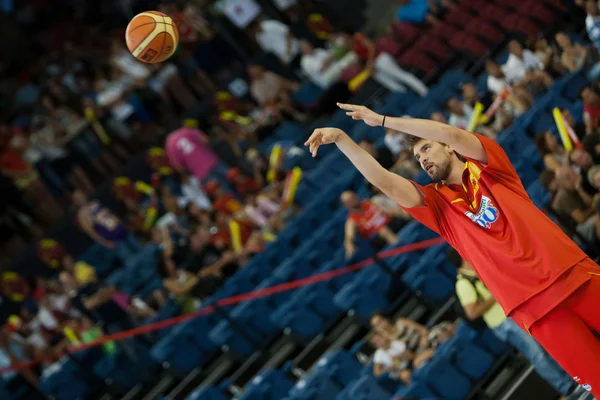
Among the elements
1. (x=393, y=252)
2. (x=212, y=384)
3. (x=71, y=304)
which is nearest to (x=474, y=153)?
(x=393, y=252)

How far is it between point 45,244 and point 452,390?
27.8 feet

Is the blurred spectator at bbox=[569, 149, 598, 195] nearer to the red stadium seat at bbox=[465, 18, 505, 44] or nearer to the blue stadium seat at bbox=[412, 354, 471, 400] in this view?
the blue stadium seat at bbox=[412, 354, 471, 400]

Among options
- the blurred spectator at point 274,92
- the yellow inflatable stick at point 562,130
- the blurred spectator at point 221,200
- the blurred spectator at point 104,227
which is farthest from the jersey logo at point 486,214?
the blurred spectator at point 104,227

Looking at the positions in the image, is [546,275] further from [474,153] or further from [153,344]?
[153,344]

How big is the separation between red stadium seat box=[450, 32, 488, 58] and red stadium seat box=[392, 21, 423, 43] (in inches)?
30.9

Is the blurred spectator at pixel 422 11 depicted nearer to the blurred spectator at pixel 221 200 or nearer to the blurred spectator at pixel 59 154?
the blurred spectator at pixel 221 200

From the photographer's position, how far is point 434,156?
3959 mm

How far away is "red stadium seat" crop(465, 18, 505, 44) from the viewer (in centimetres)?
988

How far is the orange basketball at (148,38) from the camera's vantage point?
17.7 ft

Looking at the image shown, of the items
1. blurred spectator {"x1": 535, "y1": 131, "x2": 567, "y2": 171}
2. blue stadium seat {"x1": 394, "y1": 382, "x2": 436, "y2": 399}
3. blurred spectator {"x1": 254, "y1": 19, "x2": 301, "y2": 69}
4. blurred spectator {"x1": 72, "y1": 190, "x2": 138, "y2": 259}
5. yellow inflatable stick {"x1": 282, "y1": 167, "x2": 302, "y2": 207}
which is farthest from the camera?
blurred spectator {"x1": 254, "y1": 19, "x2": 301, "y2": 69}

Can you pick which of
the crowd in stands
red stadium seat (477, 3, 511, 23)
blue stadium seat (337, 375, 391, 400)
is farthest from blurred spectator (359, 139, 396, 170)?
blue stadium seat (337, 375, 391, 400)

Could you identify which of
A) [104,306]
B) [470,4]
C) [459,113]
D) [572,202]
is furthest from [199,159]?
[572,202]

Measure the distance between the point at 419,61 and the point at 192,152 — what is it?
10.8ft

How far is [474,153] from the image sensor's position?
12.7 ft
